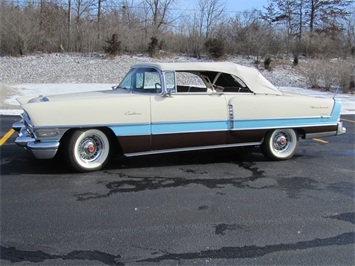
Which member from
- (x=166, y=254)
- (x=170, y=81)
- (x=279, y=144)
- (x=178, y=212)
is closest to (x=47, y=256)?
(x=166, y=254)

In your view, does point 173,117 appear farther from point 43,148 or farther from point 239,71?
point 43,148

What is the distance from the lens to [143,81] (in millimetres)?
6227

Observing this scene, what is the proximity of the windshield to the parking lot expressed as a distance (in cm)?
120

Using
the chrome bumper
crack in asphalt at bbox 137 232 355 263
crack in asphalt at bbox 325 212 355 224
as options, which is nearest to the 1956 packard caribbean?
the chrome bumper

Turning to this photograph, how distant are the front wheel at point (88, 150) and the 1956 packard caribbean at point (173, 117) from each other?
14 millimetres

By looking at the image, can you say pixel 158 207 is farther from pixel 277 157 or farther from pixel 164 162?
pixel 277 157

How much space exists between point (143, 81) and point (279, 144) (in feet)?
8.57

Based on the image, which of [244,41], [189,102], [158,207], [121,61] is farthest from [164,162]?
[244,41]

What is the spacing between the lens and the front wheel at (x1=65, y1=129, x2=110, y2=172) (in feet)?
17.6

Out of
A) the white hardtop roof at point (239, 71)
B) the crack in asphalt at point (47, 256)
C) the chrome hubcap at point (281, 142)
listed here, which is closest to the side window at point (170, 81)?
the white hardtop roof at point (239, 71)

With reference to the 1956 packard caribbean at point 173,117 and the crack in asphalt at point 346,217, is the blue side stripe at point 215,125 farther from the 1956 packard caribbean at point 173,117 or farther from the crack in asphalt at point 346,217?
the crack in asphalt at point 346,217

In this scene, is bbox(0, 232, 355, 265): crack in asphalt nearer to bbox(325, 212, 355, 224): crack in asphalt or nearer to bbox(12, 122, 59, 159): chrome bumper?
bbox(325, 212, 355, 224): crack in asphalt

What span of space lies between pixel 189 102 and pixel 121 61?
2146cm

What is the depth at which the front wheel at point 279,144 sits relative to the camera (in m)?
6.52
